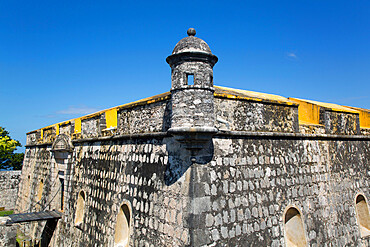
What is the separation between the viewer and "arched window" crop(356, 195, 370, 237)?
8836 millimetres

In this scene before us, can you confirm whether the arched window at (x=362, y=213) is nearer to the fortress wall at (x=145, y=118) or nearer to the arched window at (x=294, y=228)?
the arched window at (x=294, y=228)

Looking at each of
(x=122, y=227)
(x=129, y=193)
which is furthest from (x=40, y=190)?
(x=129, y=193)

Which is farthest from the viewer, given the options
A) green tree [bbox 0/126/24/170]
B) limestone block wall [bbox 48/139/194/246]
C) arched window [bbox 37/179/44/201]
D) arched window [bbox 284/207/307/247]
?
green tree [bbox 0/126/24/170]

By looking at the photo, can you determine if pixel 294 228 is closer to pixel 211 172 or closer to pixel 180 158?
pixel 211 172

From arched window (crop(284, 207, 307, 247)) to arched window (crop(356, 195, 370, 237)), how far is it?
3241 millimetres

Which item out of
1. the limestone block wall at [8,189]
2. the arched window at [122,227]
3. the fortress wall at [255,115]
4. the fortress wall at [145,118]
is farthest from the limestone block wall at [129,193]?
the limestone block wall at [8,189]

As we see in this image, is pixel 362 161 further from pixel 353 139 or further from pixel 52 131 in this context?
pixel 52 131

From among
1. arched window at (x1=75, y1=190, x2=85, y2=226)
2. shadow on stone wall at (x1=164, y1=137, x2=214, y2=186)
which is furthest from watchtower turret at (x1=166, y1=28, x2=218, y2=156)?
arched window at (x1=75, y1=190, x2=85, y2=226)

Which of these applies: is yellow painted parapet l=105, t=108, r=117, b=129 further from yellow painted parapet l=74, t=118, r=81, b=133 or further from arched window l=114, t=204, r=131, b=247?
arched window l=114, t=204, r=131, b=247

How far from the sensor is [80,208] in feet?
31.9

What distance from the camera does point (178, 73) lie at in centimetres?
543

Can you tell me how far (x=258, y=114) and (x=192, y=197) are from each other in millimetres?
2780

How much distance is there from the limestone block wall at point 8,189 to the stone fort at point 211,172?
41.5 feet

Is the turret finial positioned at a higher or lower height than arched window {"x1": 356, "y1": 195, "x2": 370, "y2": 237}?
higher
